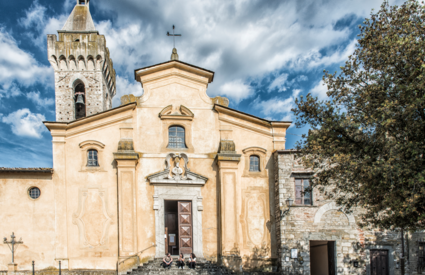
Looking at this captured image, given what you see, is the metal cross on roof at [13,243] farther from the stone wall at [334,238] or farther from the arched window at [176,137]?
the stone wall at [334,238]

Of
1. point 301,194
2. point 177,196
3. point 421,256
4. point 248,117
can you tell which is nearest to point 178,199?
point 177,196

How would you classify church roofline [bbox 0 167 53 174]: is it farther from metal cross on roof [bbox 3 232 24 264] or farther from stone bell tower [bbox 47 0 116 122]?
stone bell tower [bbox 47 0 116 122]

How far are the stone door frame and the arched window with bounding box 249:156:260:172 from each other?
2.74 meters

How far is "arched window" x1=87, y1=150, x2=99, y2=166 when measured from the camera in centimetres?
1777

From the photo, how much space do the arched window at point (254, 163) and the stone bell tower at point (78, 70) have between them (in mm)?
13165

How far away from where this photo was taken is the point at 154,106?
730 inches

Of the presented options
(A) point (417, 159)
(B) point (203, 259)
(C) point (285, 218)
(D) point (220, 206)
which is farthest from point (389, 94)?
(B) point (203, 259)

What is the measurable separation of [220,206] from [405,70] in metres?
9.92

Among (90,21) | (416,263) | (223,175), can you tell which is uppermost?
(90,21)

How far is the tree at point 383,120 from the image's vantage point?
1015cm

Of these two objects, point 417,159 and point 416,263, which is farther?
point 416,263

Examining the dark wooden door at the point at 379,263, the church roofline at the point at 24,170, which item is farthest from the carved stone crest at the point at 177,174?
the dark wooden door at the point at 379,263

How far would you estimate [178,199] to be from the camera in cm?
1770

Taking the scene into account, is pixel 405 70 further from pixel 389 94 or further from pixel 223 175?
pixel 223 175
